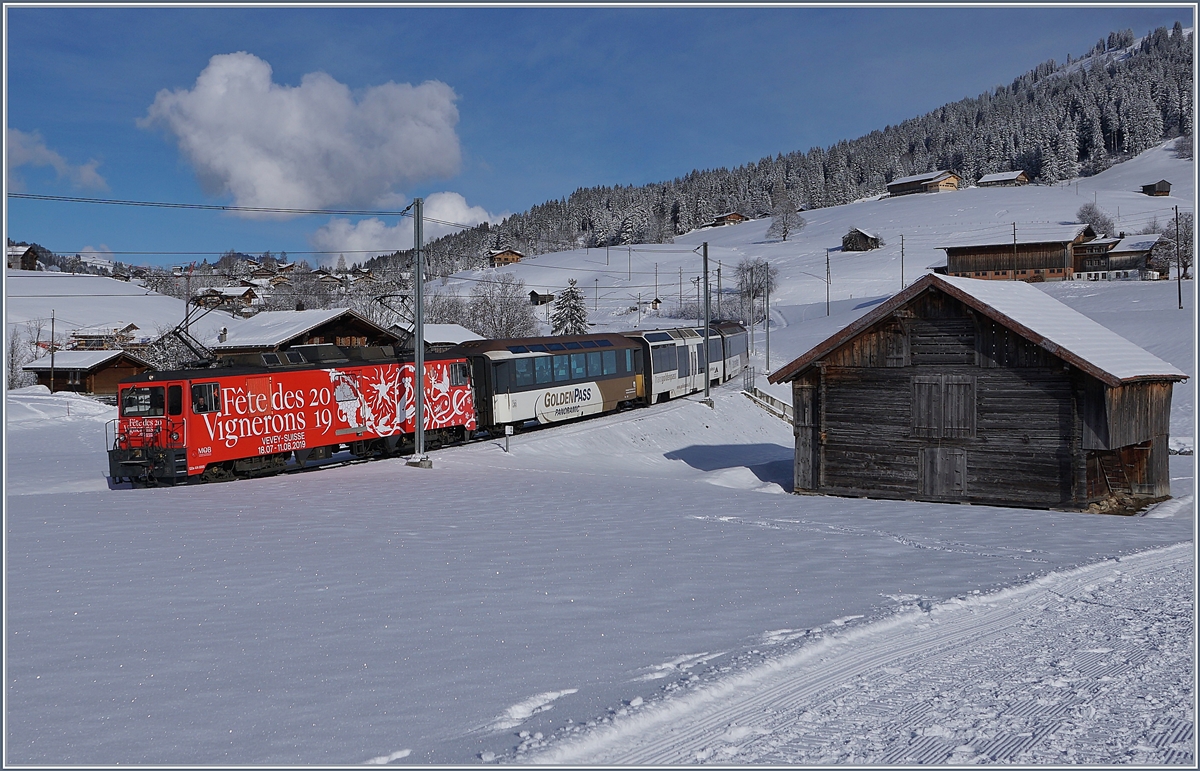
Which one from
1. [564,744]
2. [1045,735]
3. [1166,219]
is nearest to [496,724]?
[564,744]

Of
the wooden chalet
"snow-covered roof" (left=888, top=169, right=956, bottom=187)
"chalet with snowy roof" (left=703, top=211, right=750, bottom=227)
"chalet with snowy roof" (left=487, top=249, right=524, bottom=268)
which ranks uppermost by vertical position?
"snow-covered roof" (left=888, top=169, right=956, bottom=187)

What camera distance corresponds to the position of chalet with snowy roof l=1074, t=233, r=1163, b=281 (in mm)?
87500

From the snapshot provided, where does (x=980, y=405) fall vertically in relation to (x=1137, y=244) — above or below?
below

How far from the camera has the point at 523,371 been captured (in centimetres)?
3231

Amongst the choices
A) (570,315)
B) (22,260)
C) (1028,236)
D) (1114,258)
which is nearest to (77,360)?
(570,315)

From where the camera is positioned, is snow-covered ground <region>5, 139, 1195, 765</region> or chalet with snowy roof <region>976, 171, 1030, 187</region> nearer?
snow-covered ground <region>5, 139, 1195, 765</region>

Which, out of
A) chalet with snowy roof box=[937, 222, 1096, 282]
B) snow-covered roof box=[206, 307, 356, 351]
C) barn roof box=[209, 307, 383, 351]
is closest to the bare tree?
snow-covered roof box=[206, 307, 356, 351]

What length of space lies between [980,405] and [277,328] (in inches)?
1600

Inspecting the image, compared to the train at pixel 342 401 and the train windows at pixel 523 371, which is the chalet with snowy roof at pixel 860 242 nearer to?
the train at pixel 342 401

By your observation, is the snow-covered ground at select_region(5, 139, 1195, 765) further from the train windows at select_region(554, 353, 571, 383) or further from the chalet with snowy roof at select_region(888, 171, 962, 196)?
the chalet with snowy roof at select_region(888, 171, 962, 196)

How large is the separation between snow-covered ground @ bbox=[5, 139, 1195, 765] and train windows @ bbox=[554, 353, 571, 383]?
16.0 meters

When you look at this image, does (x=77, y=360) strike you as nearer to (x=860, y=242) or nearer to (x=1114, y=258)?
(x=1114, y=258)

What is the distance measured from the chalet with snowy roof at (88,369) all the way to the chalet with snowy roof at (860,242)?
9221 centimetres

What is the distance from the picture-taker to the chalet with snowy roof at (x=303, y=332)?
155 feet
